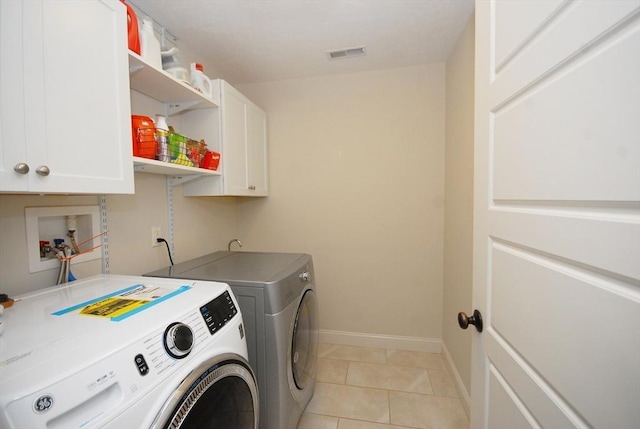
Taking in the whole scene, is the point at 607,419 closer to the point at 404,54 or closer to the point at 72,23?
the point at 72,23

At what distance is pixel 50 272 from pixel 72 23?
0.97 meters

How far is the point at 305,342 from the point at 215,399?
778mm

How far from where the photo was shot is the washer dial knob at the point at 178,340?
2.28ft

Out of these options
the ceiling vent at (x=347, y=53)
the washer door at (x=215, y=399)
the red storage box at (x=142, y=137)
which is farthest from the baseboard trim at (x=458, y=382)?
the ceiling vent at (x=347, y=53)

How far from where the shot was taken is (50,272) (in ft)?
3.62

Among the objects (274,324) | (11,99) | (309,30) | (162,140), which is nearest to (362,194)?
(309,30)

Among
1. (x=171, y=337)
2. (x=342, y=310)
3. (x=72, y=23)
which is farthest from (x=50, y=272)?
(x=342, y=310)

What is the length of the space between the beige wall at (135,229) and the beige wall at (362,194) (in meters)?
0.46

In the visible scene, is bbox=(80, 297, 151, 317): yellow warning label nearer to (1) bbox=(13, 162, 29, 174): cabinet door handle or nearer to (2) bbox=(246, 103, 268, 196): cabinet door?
(1) bbox=(13, 162, 29, 174): cabinet door handle

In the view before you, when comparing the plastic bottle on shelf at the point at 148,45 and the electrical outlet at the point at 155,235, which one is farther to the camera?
the electrical outlet at the point at 155,235

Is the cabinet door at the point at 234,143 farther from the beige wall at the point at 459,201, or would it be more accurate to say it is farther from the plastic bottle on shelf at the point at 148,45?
the beige wall at the point at 459,201

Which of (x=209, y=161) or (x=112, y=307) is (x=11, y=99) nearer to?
(x=112, y=307)

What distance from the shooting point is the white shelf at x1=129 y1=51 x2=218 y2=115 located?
1178 mm

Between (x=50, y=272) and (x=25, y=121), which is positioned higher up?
(x=25, y=121)
